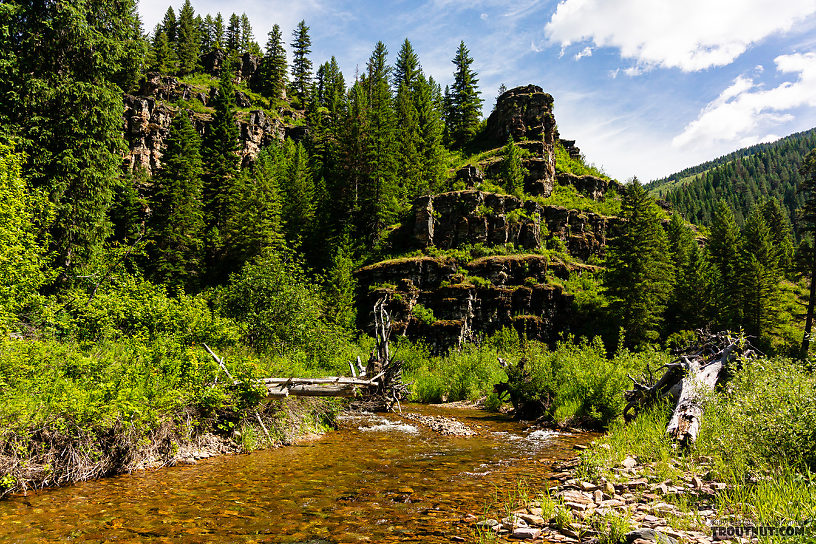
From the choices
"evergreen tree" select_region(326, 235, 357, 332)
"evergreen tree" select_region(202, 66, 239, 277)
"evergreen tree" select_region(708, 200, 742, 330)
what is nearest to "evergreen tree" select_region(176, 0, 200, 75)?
"evergreen tree" select_region(202, 66, 239, 277)

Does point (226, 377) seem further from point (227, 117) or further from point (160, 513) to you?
point (227, 117)

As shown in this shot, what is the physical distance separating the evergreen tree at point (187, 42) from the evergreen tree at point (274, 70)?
1443 cm

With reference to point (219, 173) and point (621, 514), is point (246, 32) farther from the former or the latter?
point (621, 514)

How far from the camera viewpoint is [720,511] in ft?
17.2

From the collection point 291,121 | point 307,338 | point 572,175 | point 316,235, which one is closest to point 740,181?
point 572,175

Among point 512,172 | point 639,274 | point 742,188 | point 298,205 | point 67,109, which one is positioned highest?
point 742,188

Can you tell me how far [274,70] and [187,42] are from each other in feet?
66.3

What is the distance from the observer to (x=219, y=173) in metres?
47.6

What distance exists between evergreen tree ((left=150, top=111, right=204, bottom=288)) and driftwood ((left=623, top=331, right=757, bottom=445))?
36.5m

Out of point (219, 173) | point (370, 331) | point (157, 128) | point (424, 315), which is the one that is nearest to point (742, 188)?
point (424, 315)

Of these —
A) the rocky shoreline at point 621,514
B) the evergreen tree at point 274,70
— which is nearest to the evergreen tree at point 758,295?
the rocky shoreline at point 621,514

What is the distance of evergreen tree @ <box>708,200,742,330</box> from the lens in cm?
3941

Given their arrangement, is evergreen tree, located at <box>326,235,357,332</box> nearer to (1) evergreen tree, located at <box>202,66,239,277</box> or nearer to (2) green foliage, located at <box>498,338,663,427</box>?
(1) evergreen tree, located at <box>202,66,239,277</box>

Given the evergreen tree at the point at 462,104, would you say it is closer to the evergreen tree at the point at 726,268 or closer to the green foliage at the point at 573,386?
the evergreen tree at the point at 726,268
